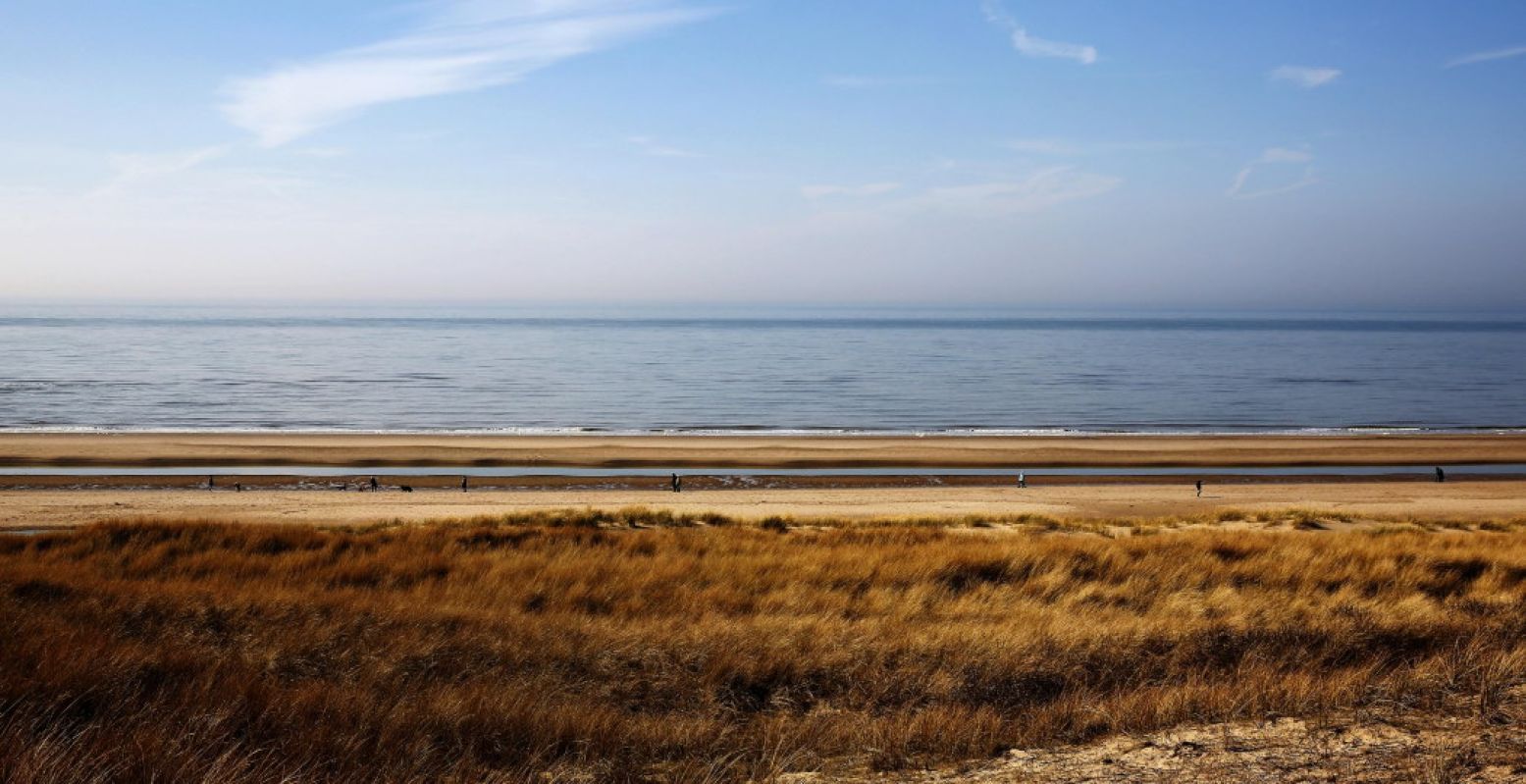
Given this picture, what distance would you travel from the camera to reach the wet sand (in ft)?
79.8

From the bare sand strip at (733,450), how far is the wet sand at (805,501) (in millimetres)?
5225

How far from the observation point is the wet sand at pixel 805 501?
24312 mm

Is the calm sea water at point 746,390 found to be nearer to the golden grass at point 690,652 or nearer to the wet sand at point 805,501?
the wet sand at point 805,501

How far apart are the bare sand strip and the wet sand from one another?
17.1 feet

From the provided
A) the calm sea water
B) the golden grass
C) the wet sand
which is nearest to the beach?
the wet sand

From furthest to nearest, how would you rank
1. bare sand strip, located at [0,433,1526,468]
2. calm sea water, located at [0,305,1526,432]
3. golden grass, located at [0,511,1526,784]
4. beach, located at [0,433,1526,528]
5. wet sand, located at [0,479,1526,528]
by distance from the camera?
calm sea water, located at [0,305,1526,432] → bare sand strip, located at [0,433,1526,468] → beach, located at [0,433,1526,528] → wet sand, located at [0,479,1526,528] → golden grass, located at [0,511,1526,784]

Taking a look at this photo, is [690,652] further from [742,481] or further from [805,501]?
[742,481]

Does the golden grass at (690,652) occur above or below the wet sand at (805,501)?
above

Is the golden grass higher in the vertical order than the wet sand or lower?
higher

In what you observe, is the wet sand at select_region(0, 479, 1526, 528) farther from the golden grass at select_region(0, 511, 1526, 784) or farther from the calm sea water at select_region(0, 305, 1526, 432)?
the calm sea water at select_region(0, 305, 1526, 432)

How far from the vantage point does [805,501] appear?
27.4 meters

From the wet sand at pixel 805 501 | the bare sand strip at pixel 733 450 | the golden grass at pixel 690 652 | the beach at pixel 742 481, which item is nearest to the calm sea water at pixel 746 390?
the bare sand strip at pixel 733 450

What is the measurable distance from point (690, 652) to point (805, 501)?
62.1 feet

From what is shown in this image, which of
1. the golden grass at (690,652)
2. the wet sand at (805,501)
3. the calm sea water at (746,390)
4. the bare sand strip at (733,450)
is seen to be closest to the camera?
the golden grass at (690,652)
